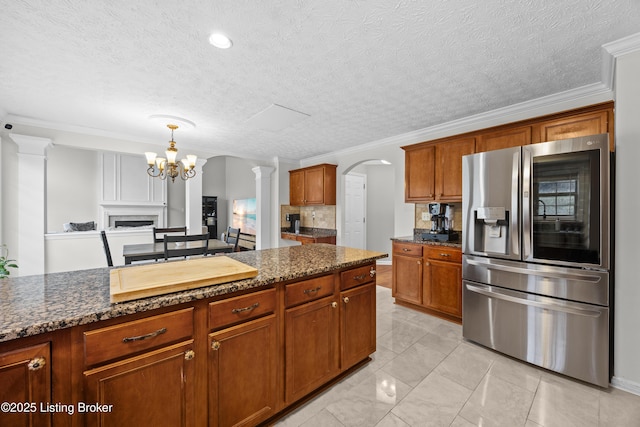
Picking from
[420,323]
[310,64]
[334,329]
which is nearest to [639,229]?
[420,323]

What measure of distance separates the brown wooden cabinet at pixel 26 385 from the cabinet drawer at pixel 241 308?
57cm

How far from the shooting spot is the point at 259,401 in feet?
4.86

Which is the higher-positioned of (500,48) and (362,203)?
(500,48)

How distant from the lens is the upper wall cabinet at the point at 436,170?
122 inches

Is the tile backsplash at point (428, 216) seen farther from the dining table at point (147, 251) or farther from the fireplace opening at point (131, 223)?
the fireplace opening at point (131, 223)

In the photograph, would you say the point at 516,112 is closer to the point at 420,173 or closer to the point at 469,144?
the point at 469,144

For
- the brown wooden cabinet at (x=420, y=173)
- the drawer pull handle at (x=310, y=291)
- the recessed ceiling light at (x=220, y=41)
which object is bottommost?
the drawer pull handle at (x=310, y=291)

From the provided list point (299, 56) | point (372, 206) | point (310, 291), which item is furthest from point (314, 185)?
point (310, 291)

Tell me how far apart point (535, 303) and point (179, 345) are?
101 inches

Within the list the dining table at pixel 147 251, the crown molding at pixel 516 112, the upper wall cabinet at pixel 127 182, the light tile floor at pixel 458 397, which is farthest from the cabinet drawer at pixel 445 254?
the upper wall cabinet at pixel 127 182

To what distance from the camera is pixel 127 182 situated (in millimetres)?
6922

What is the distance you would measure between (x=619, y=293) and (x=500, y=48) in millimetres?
1921

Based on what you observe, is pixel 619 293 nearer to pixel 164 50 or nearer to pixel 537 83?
pixel 537 83

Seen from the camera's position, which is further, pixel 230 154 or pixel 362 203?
pixel 362 203
